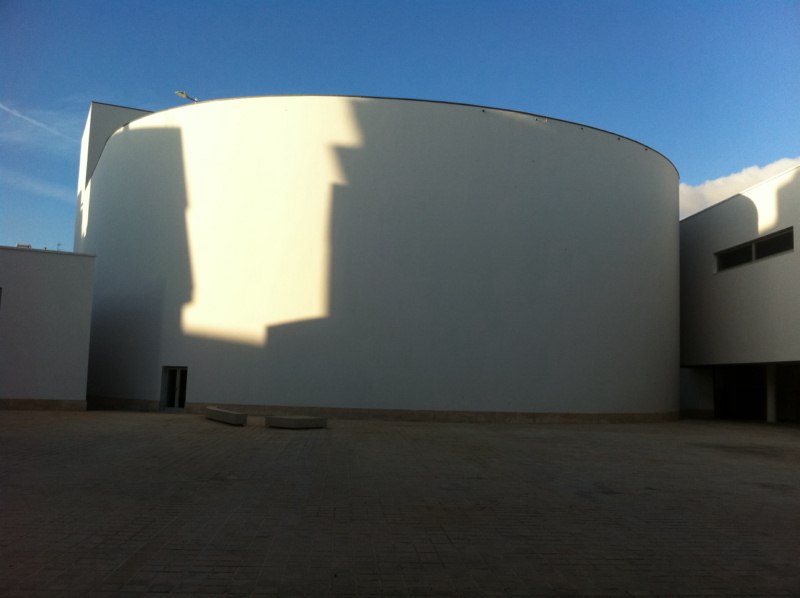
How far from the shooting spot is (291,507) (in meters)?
7.00

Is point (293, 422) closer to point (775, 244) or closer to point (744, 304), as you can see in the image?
point (744, 304)

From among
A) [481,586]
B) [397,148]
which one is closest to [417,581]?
[481,586]

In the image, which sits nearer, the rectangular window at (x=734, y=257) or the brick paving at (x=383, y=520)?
the brick paving at (x=383, y=520)

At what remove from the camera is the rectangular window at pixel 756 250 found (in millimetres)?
21250

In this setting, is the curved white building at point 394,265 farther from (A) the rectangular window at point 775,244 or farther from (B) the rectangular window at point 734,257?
(B) the rectangular window at point 734,257

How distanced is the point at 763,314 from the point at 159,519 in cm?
2169

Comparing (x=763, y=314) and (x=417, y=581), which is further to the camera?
(x=763, y=314)

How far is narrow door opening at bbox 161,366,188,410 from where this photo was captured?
21.5 m

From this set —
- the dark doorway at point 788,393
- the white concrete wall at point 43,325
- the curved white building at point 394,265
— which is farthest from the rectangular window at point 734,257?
the white concrete wall at point 43,325

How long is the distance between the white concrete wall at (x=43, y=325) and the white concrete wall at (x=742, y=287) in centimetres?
2241

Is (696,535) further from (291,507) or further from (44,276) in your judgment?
(44,276)

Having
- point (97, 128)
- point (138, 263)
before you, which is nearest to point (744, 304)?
point (138, 263)

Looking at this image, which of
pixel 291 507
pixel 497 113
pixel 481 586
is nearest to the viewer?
pixel 481 586

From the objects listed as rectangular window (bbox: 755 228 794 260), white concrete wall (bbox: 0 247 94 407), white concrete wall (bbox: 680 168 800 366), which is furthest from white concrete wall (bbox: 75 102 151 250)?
rectangular window (bbox: 755 228 794 260)
